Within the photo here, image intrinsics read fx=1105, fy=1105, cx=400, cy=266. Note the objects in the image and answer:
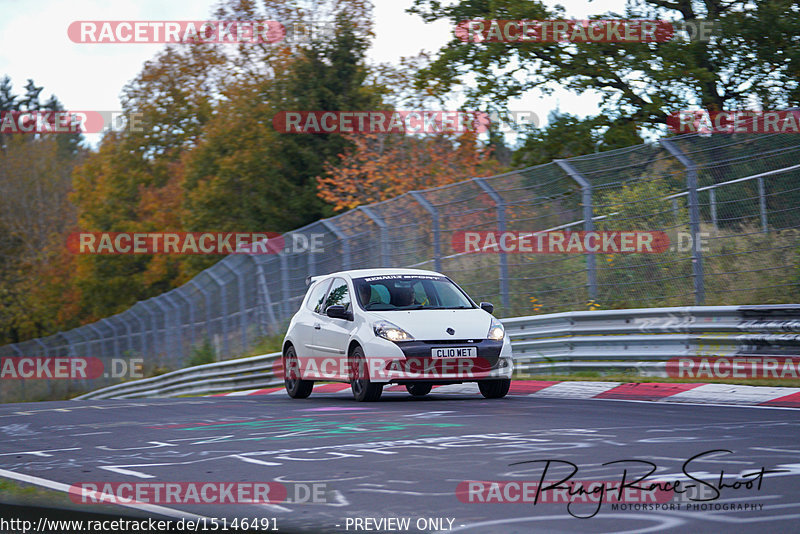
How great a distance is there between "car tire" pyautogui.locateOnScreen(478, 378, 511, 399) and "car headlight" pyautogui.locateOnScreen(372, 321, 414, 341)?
43.4 inches

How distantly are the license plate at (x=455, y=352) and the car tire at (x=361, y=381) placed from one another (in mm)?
877

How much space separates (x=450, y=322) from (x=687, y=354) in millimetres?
2806

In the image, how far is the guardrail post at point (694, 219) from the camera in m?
13.5

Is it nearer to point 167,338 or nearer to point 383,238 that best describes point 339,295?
point 383,238

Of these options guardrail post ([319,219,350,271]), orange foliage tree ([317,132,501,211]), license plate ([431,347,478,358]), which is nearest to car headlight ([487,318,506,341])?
license plate ([431,347,478,358])

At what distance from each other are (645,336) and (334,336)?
3.79 meters

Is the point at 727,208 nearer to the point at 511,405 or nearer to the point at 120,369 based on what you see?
the point at 511,405

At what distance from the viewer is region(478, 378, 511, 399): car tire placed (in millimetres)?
12656

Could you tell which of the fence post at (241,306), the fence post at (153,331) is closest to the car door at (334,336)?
the fence post at (241,306)

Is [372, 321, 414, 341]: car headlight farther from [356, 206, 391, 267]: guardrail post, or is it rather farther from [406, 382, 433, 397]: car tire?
[356, 206, 391, 267]: guardrail post

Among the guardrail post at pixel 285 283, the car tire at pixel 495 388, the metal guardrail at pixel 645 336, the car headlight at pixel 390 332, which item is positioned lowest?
the car tire at pixel 495 388

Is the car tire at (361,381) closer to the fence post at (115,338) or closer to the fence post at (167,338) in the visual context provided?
the fence post at (167,338)

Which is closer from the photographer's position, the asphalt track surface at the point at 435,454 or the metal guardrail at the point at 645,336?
the asphalt track surface at the point at 435,454

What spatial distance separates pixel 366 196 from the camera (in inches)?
1566
